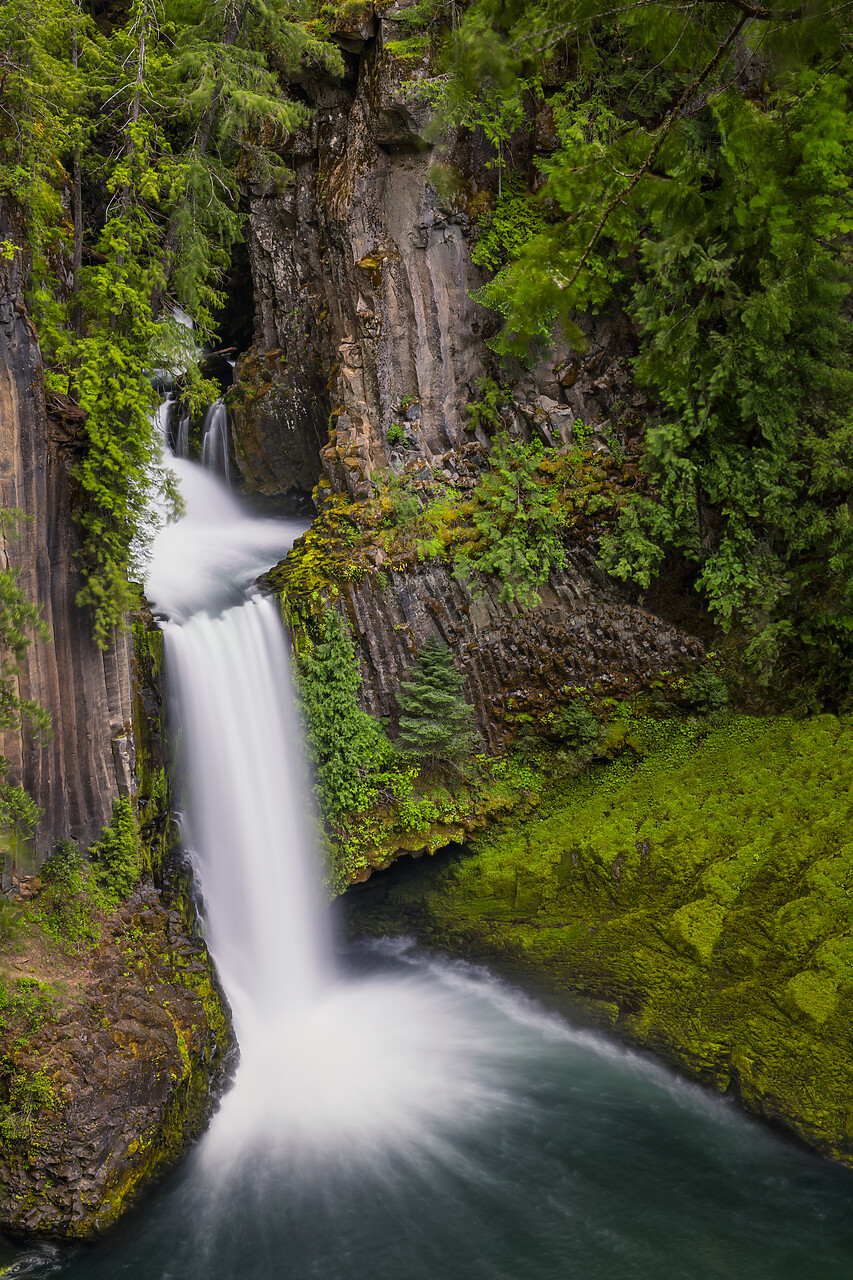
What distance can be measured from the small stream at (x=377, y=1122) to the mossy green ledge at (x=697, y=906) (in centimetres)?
44

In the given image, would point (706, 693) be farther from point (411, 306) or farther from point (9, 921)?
point (9, 921)

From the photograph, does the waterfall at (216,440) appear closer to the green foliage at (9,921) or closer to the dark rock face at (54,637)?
the dark rock face at (54,637)

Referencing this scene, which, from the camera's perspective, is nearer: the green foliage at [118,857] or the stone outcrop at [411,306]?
the green foliage at [118,857]

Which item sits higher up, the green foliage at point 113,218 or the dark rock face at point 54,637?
the green foliage at point 113,218

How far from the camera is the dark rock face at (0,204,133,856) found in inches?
295

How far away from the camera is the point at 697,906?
26.9 feet

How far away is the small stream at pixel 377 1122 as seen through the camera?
20.1 feet

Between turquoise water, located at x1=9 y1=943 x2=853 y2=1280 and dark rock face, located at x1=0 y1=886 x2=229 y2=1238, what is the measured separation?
36cm

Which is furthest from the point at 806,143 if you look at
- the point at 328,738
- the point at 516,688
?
the point at 328,738

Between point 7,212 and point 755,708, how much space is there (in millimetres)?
10902

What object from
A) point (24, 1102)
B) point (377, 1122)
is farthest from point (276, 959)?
point (24, 1102)

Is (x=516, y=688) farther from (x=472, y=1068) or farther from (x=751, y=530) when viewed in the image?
(x=472, y=1068)

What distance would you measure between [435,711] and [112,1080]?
5.82m

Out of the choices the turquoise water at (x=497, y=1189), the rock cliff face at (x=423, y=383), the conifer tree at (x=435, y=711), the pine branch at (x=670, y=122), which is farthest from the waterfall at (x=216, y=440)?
the pine branch at (x=670, y=122)
